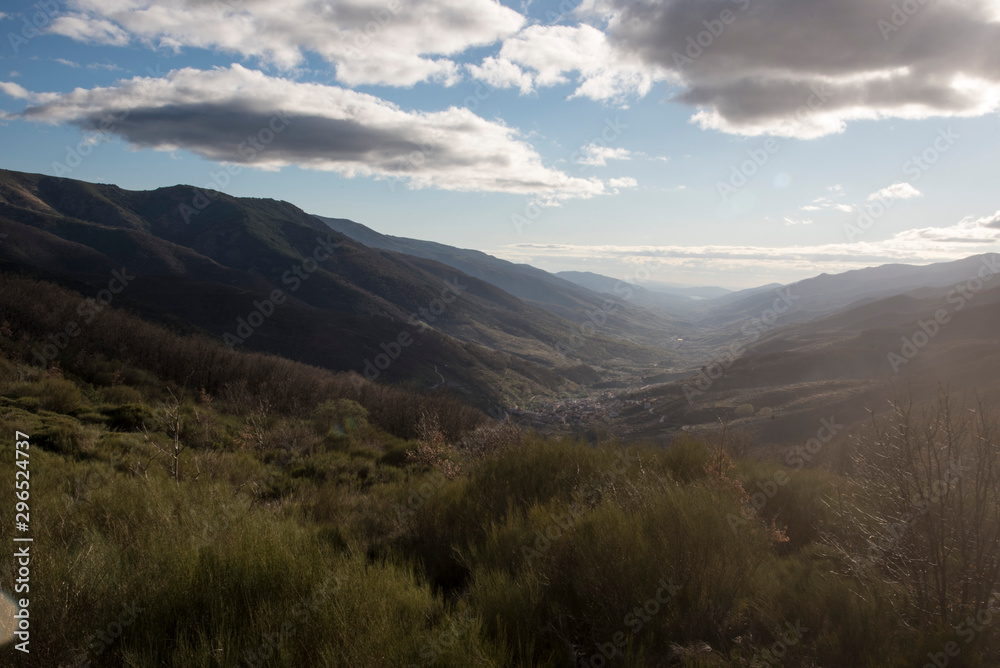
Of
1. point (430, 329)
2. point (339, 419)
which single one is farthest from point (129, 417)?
point (430, 329)

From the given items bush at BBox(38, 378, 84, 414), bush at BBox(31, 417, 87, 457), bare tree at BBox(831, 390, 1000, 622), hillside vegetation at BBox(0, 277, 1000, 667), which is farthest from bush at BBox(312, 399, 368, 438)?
bare tree at BBox(831, 390, 1000, 622)

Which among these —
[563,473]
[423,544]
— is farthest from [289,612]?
[563,473]

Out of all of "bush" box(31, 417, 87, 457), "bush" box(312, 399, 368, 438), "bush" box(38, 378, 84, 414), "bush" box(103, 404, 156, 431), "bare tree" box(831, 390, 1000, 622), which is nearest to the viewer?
"bare tree" box(831, 390, 1000, 622)

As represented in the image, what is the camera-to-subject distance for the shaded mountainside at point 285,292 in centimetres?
9056

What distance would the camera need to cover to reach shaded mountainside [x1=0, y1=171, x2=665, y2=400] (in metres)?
90.6

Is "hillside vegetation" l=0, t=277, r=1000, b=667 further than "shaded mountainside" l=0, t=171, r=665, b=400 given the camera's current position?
No

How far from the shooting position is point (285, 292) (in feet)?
456

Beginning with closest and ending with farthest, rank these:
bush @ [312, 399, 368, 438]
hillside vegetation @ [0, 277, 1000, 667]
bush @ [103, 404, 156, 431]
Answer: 1. hillside vegetation @ [0, 277, 1000, 667]
2. bush @ [103, 404, 156, 431]
3. bush @ [312, 399, 368, 438]

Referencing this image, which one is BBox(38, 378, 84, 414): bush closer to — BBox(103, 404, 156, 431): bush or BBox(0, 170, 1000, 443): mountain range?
BBox(103, 404, 156, 431): bush

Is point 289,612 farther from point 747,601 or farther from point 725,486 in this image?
point 725,486

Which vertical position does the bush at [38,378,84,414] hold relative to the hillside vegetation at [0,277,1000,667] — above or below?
below

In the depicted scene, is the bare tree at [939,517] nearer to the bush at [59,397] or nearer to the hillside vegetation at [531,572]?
the hillside vegetation at [531,572]

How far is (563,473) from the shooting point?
696 centimetres

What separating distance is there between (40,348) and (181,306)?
89151 mm
